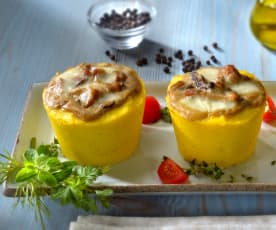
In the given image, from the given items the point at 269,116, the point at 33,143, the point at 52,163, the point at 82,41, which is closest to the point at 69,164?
the point at 52,163

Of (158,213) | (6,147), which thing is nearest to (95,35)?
(6,147)

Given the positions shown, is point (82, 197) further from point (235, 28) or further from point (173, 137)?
point (235, 28)

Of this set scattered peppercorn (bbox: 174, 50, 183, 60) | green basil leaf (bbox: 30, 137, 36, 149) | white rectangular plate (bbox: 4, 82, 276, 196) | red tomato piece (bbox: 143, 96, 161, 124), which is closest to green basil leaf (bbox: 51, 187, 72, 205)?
white rectangular plate (bbox: 4, 82, 276, 196)

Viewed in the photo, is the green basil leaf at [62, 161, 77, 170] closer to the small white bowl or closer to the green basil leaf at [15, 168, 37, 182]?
the green basil leaf at [15, 168, 37, 182]

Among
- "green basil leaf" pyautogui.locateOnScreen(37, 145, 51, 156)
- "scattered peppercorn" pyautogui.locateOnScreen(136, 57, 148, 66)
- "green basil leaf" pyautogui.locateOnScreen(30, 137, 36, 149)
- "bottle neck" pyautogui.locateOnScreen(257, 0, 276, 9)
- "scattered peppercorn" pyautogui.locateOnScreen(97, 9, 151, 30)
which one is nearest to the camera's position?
"green basil leaf" pyautogui.locateOnScreen(37, 145, 51, 156)

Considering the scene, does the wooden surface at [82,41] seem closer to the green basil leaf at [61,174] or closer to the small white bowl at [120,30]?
the small white bowl at [120,30]

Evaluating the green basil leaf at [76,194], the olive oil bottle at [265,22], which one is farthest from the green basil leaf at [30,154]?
the olive oil bottle at [265,22]
